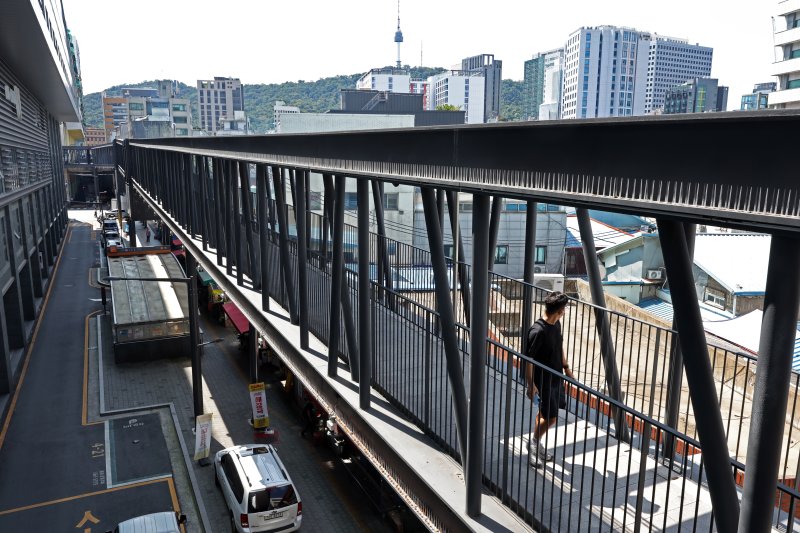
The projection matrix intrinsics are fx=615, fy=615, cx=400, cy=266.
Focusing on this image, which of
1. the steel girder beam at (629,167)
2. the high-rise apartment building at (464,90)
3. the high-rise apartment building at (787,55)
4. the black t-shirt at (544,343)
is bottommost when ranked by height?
the black t-shirt at (544,343)

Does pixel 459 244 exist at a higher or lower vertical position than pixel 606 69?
lower

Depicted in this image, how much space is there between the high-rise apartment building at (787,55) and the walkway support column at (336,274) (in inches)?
2214

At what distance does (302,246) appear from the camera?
9617mm

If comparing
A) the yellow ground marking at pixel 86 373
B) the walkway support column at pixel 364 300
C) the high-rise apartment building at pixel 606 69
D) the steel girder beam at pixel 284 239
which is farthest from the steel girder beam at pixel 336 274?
the high-rise apartment building at pixel 606 69

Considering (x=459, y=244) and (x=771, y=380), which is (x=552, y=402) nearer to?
(x=771, y=380)

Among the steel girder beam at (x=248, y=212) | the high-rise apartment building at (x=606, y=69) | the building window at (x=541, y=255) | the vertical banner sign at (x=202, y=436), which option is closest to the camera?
the steel girder beam at (x=248, y=212)

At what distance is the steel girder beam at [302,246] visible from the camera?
30.3 ft

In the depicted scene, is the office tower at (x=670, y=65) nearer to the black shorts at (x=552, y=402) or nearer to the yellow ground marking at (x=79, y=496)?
the yellow ground marking at (x=79, y=496)

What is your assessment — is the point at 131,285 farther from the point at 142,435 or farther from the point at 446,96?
the point at 446,96

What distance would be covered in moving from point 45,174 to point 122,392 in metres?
23.4

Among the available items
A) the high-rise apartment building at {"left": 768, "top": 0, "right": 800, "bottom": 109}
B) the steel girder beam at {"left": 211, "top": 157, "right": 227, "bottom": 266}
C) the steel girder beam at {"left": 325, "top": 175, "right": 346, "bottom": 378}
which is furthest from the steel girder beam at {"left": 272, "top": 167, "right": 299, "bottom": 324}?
the high-rise apartment building at {"left": 768, "top": 0, "right": 800, "bottom": 109}

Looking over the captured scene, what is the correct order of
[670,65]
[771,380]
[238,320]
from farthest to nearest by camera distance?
[670,65], [238,320], [771,380]

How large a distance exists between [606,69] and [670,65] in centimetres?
3075

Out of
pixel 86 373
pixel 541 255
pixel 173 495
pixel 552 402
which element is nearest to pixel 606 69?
pixel 541 255
